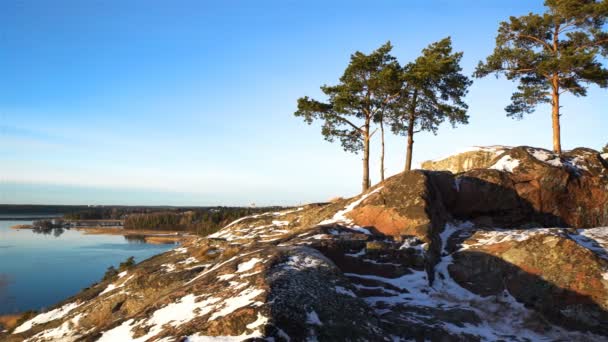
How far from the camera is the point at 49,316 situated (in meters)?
13.2

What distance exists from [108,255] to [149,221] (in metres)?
106

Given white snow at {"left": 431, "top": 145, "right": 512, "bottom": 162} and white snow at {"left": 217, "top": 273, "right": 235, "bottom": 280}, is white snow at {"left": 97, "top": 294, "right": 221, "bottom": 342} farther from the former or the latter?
white snow at {"left": 431, "top": 145, "right": 512, "bottom": 162}

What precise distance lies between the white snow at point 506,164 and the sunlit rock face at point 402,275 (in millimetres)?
92

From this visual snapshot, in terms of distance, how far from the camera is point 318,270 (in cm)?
879

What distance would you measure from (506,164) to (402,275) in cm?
1113

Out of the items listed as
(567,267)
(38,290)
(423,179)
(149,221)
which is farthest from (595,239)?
(149,221)

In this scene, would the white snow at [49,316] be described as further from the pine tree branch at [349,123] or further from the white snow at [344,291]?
the pine tree branch at [349,123]

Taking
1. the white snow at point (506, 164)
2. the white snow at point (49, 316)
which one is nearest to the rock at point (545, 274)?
the white snow at point (506, 164)

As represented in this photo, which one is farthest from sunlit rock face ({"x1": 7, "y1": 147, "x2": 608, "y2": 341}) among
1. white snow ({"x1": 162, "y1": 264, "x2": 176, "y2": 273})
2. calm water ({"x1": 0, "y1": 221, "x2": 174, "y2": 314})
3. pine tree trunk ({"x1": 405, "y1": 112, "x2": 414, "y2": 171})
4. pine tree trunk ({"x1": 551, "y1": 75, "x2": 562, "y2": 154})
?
calm water ({"x1": 0, "y1": 221, "x2": 174, "y2": 314})

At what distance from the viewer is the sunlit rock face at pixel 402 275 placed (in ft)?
23.5

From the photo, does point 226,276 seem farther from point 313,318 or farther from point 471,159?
point 471,159

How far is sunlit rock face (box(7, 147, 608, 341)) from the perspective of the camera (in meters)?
7.15

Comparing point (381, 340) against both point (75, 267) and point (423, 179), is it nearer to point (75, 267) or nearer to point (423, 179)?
point (423, 179)

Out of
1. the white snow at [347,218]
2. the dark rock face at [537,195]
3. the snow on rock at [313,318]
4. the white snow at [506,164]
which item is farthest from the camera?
the white snow at [506,164]
